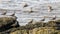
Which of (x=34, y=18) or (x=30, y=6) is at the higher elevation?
(x=30, y=6)

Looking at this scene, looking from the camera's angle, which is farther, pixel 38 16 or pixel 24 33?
pixel 38 16

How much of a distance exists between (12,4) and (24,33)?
114cm

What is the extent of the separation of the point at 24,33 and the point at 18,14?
41.4 inches

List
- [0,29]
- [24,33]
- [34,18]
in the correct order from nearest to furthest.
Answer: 1. [24,33]
2. [0,29]
3. [34,18]

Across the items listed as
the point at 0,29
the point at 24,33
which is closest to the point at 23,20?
the point at 0,29

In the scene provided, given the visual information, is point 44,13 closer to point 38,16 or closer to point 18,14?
point 38,16

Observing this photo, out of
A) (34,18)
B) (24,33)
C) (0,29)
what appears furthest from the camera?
(34,18)

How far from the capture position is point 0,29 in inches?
72.6

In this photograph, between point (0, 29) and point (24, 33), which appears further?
point (0, 29)

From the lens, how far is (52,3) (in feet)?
8.59

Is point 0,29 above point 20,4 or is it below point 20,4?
below

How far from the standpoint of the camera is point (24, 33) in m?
1.56

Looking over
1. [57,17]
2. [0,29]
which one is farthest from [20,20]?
[0,29]

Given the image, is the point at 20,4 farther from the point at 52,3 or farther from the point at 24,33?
the point at 24,33
